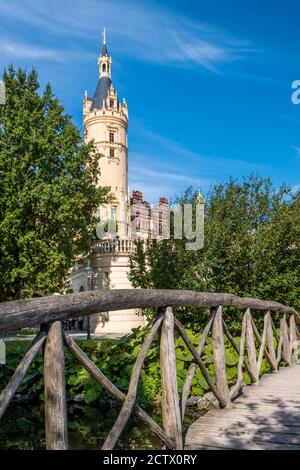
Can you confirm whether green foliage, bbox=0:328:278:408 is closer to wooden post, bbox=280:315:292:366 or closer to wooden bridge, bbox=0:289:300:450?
wooden post, bbox=280:315:292:366

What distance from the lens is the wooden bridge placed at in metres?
2.74

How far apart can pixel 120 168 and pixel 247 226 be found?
119 ft

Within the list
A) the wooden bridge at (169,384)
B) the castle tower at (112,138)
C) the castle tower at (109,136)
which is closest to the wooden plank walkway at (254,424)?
the wooden bridge at (169,384)

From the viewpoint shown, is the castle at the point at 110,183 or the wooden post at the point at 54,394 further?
the castle at the point at 110,183

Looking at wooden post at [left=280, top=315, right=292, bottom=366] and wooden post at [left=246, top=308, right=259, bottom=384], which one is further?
wooden post at [left=280, top=315, right=292, bottom=366]

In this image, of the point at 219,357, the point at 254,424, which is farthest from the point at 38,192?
the point at 254,424

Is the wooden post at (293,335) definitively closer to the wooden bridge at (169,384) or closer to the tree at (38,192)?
the wooden bridge at (169,384)

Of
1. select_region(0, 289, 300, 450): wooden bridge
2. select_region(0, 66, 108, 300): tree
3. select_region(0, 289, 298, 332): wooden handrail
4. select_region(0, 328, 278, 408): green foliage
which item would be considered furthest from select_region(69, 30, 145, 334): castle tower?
select_region(0, 289, 298, 332): wooden handrail

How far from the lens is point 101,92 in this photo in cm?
5066

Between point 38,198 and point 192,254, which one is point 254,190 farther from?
point 38,198

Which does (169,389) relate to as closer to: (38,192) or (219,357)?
(219,357)

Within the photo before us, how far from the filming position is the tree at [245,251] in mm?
12898
